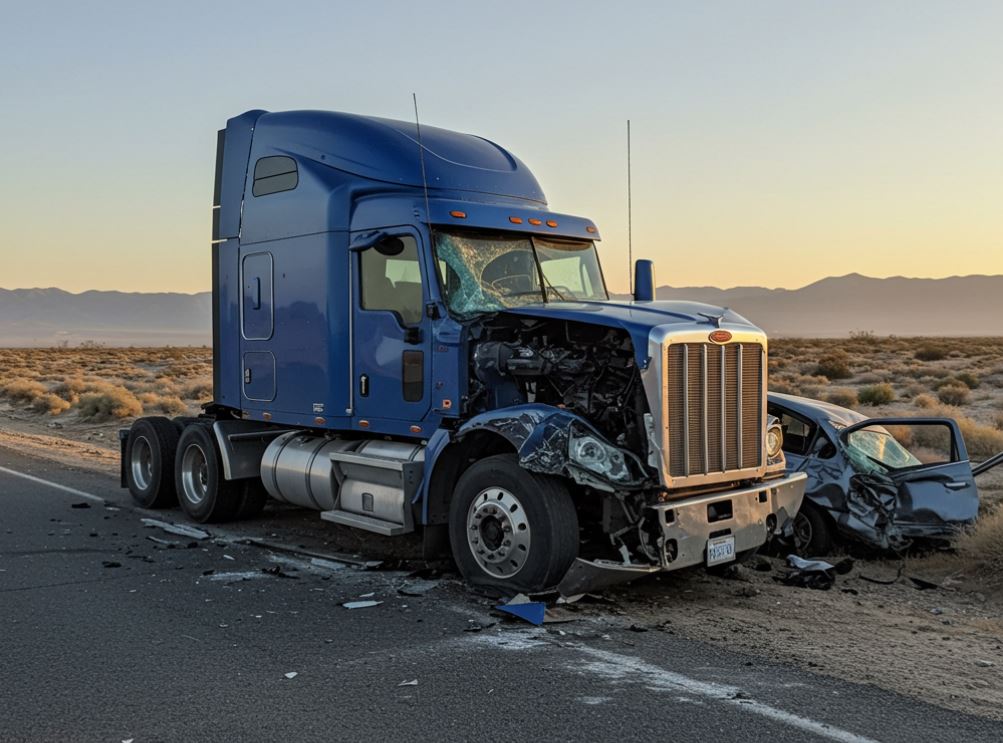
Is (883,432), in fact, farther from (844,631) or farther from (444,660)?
(444,660)

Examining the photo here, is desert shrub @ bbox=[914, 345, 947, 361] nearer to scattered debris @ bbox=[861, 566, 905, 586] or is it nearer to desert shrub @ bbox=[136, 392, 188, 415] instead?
desert shrub @ bbox=[136, 392, 188, 415]

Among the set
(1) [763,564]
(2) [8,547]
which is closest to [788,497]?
(1) [763,564]

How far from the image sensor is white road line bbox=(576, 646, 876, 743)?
4.80 meters

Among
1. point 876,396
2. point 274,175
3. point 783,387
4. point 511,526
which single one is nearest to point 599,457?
point 511,526

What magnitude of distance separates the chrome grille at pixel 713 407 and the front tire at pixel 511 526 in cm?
89

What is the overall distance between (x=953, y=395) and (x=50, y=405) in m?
25.8

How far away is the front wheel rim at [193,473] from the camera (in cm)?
1126

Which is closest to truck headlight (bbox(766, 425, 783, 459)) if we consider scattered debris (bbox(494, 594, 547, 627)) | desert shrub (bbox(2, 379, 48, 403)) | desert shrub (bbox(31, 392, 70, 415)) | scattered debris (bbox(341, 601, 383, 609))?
scattered debris (bbox(494, 594, 547, 627))

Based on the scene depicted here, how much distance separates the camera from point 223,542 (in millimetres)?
9773

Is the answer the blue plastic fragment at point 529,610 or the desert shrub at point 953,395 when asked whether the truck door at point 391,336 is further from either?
the desert shrub at point 953,395

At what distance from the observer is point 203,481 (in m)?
11.2

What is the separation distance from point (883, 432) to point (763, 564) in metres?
2.21

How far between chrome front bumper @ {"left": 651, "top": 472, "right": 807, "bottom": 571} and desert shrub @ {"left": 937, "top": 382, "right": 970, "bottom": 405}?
22.3 meters

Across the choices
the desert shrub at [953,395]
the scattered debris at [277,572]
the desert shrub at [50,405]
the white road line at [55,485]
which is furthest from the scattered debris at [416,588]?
the desert shrub at [50,405]
